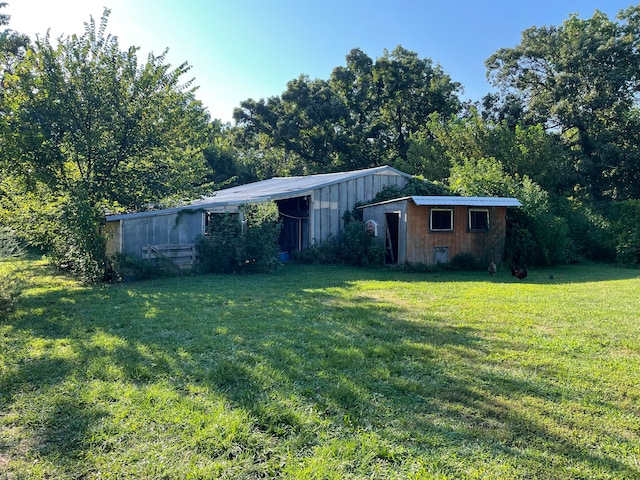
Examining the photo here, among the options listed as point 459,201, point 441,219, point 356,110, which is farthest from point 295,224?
point 356,110

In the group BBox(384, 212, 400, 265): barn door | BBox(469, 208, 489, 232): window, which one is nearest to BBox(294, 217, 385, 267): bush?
BBox(384, 212, 400, 265): barn door

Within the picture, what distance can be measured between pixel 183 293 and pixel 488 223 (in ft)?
32.4

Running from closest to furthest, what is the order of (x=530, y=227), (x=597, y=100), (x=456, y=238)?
1. (x=456, y=238)
2. (x=530, y=227)
3. (x=597, y=100)

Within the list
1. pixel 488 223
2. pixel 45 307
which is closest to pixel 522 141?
pixel 488 223

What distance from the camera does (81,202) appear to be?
32.6 feet

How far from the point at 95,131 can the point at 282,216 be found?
27.1 feet

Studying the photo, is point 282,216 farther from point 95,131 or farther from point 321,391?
point 321,391

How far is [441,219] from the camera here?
13.4 m

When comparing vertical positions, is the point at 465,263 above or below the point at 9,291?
above

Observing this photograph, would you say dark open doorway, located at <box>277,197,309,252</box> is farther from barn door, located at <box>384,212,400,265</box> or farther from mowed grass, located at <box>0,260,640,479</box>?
mowed grass, located at <box>0,260,640,479</box>

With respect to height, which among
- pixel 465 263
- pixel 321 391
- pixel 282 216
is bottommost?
pixel 321 391

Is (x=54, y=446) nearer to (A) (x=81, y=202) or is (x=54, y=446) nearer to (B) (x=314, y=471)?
(B) (x=314, y=471)

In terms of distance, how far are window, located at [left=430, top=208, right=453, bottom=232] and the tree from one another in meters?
7.40

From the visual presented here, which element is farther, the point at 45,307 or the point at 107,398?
the point at 45,307
